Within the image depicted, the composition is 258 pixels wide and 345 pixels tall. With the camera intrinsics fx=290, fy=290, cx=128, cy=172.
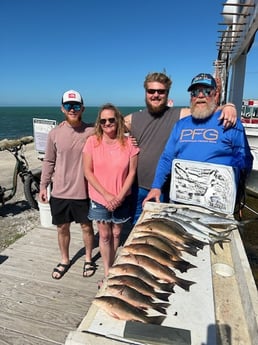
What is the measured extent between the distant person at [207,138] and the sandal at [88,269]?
Answer: 138 centimetres

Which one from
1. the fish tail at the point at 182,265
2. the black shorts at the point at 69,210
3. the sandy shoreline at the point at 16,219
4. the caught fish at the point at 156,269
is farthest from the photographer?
the sandy shoreline at the point at 16,219

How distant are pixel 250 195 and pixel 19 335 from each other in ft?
15.0

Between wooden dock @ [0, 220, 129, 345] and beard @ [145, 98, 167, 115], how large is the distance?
2018mm

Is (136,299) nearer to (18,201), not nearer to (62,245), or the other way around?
(62,245)

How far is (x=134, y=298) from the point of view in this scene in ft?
4.18

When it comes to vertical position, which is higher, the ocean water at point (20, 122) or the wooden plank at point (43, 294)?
the wooden plank at point (43, 294)

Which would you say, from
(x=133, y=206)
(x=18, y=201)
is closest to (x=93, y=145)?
(x=133, y=206)

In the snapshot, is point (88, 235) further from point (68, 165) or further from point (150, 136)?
point (150, 136)

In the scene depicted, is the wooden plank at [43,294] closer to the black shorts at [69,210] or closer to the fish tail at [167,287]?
the black shorts at [69,210]

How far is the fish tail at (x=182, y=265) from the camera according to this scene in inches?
60.1

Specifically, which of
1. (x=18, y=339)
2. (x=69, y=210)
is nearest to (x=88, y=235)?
(x=69, y=210)

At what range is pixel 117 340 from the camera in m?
1.02

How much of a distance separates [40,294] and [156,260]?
6.75ft

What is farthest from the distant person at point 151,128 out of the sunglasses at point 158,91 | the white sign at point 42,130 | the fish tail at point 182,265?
the white sign at point 42,130
